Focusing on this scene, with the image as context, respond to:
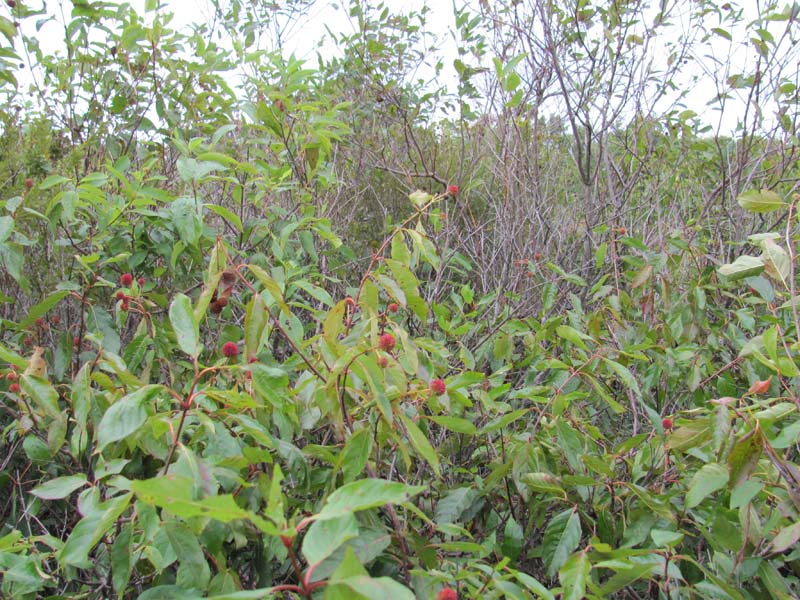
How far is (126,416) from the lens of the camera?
110 cm

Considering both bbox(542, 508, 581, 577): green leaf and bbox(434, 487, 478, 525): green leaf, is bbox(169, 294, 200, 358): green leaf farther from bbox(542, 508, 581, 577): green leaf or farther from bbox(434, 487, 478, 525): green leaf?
bbox(542, 508, 581, 577): green leaf

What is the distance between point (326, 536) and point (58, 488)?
74cm

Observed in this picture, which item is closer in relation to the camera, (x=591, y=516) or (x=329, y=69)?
(x=591, y=516)

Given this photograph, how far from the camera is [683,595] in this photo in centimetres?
144

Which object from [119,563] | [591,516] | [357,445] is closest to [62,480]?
[119,563]

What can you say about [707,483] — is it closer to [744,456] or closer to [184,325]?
[744,456]

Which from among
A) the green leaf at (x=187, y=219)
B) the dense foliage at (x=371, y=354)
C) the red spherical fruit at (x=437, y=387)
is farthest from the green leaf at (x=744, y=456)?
the green leaf at (x=187, y=219)

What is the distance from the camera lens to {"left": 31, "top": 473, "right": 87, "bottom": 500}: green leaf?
1272 millimetres

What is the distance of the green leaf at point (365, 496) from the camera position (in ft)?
2.69

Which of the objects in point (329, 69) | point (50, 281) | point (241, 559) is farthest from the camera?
point (329, 69)

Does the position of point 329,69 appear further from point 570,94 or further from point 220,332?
point 220,332

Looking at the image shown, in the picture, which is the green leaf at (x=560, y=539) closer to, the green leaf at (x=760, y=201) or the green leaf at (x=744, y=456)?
the green leaf at (x=744, y=456)

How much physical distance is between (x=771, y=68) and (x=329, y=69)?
9.11 feet

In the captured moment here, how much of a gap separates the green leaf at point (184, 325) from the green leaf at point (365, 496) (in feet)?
1.46
